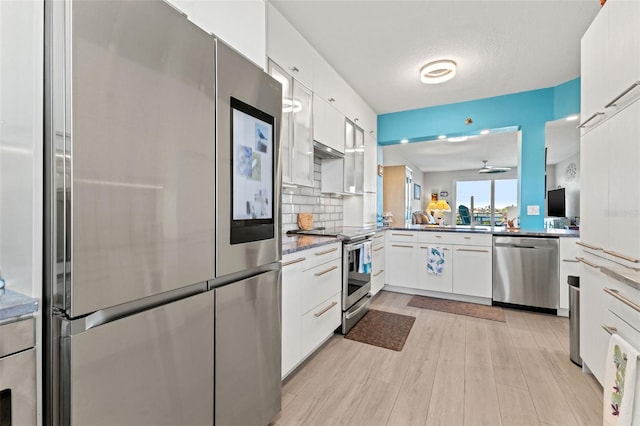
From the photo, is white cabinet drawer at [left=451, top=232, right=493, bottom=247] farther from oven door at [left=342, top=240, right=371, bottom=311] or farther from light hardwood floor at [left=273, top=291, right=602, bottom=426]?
oven door at [left=342, top=240, right=371, bottom=311]

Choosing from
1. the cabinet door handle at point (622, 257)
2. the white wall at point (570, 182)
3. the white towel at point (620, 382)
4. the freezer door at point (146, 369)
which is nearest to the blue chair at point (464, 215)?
the white wall at point (570, 182)

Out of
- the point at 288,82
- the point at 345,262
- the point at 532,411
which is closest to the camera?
the point at 532,411

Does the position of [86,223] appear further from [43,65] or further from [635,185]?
[635,185]

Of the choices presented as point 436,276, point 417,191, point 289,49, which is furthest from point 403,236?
point 417,191

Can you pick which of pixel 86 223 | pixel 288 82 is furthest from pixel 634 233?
pixel 288 82

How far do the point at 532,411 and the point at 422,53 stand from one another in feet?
9.74

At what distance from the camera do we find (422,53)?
9.46 ft

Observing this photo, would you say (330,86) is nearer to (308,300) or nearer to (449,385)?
(308,300)

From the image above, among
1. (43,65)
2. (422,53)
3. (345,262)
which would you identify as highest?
(422,53)

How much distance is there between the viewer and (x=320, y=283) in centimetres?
227

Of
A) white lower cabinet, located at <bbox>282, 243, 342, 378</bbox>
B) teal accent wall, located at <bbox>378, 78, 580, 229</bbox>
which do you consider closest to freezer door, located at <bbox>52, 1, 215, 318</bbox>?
white lower cabinet, located at <bbox>282, 243, 342, 378</bbox>

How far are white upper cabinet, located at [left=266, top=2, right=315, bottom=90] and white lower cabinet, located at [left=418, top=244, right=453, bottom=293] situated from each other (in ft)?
8.37

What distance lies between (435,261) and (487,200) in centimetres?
724

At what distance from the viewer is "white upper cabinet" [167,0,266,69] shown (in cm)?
134
